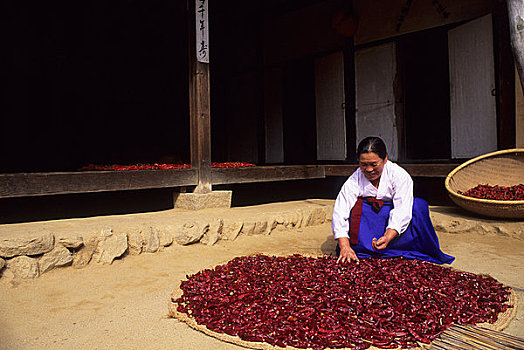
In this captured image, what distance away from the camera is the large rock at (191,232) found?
4062 millimetres

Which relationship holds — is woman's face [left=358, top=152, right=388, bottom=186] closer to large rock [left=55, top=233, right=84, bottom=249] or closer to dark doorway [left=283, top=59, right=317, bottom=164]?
large rock [left=55, top=233, right=84, bottom=249]

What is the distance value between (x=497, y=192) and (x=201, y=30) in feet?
12.6

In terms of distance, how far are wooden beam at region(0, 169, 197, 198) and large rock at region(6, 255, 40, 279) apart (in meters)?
1.02

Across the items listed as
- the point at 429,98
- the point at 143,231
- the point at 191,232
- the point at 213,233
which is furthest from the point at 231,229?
the point at 429,98

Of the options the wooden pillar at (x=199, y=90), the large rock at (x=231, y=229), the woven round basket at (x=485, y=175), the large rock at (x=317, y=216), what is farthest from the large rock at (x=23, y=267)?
the woven round basket at (x=485, y=175)

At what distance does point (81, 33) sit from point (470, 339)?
306 inches

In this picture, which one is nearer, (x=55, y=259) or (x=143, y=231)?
(x=55, y=259)

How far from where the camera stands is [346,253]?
3150mm

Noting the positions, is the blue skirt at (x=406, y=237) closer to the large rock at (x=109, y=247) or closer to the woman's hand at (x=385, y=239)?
the woman's hand at (x=385, y=239)

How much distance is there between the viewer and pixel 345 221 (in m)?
3.37

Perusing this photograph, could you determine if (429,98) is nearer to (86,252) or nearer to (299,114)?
(299,114)

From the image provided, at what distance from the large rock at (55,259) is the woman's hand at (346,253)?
85.8 inches

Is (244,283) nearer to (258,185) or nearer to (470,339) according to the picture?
(470,339)

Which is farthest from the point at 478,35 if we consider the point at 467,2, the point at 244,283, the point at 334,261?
the point at 244,283
